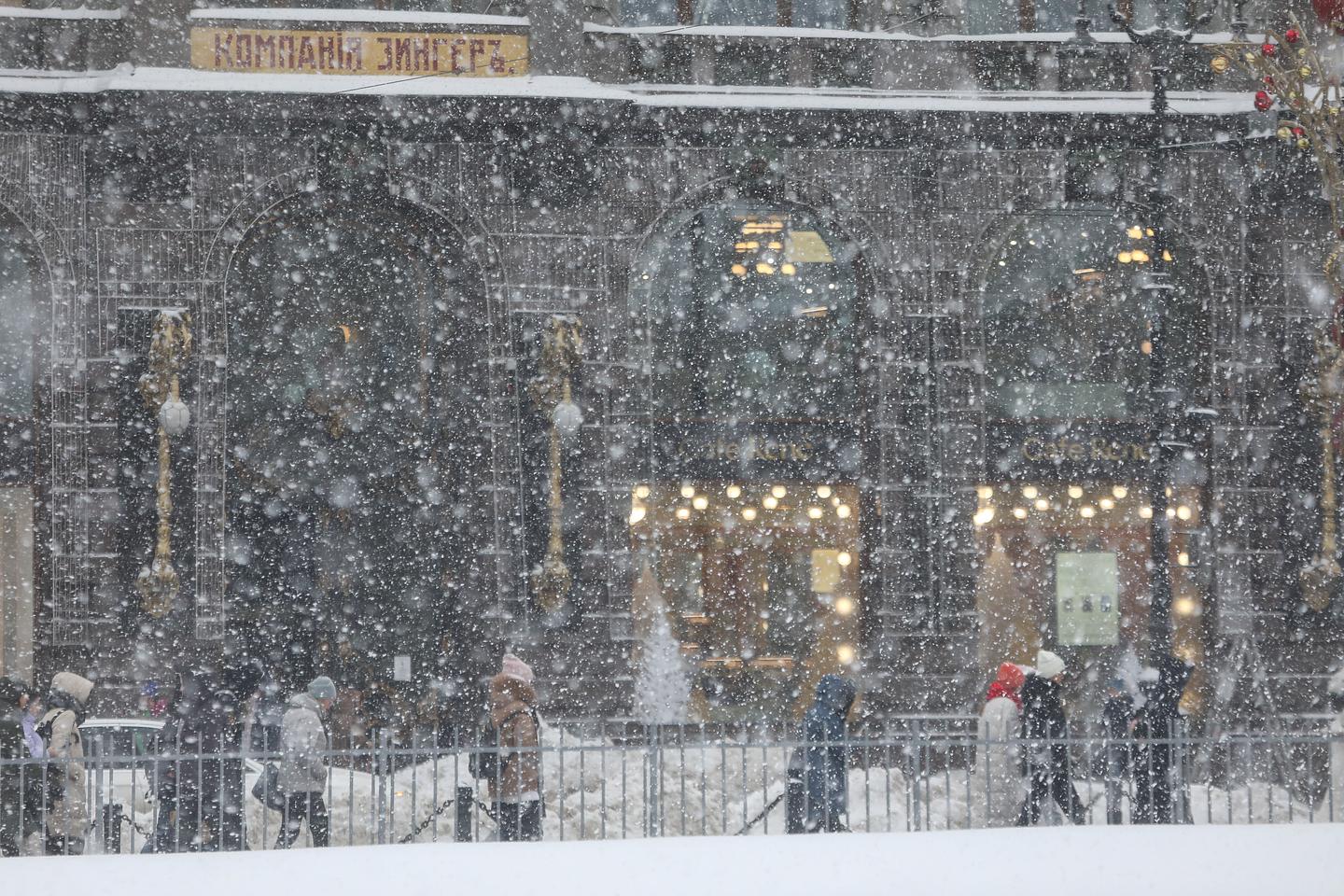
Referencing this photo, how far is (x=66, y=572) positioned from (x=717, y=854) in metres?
9.44

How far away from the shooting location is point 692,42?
17219 mm

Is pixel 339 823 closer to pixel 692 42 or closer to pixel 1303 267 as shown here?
pixel 692 42

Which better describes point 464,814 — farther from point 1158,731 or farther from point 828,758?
point 1158,731

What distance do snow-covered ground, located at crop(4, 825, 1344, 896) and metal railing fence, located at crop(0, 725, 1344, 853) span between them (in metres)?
0.80

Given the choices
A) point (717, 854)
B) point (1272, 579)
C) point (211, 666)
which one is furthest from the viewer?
point (1272, 579)

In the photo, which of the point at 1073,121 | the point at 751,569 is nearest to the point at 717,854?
the point at 751,569

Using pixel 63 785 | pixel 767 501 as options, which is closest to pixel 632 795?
pixel 63 785

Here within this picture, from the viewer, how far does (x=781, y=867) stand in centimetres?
941

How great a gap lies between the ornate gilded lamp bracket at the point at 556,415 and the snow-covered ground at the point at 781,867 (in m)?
6.40

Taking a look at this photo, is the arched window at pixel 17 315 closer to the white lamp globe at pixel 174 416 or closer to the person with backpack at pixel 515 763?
the white lamp globe at pixel 174 416

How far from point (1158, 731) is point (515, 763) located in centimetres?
577

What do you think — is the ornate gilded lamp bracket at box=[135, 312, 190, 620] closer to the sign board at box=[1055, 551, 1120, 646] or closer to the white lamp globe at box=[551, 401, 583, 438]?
the white lamp globe at box=[551, 401, 583, 438]

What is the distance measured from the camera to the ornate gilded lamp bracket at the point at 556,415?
16422 mm

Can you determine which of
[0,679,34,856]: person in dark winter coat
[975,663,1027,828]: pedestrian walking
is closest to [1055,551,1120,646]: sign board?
[975,663,1027,828]: pedestrian walking
